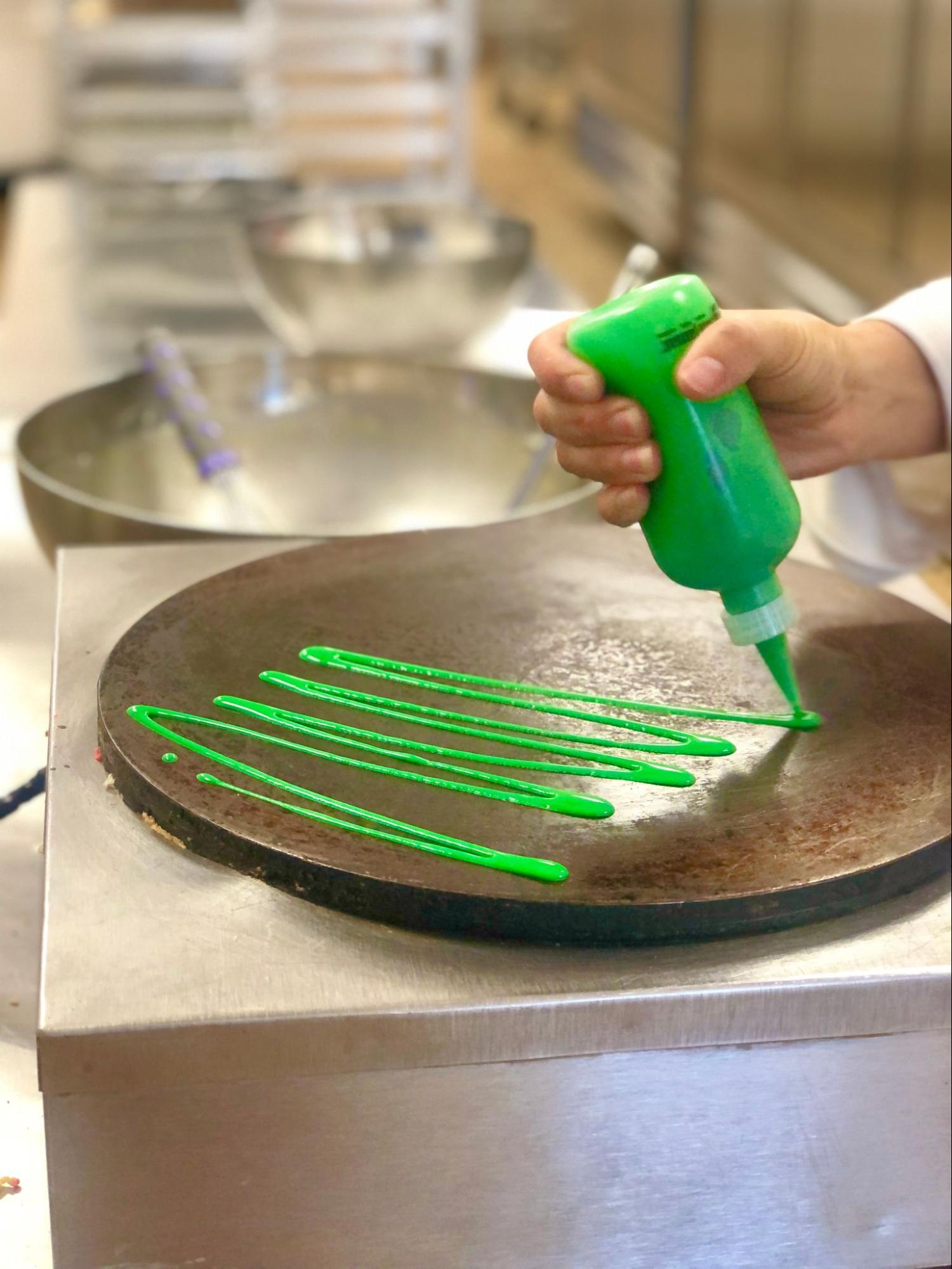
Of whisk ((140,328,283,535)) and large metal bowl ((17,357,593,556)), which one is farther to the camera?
large metal bowl ((17,357,593,556))

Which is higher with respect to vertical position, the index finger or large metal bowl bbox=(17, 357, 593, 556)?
the index finger

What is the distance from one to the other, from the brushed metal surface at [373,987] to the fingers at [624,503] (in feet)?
0.84

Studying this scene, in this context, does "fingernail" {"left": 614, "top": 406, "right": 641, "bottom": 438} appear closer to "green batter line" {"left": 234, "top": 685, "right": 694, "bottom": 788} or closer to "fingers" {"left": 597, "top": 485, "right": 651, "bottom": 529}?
"fingers" {"left": 597, "top": 485, "right": 651, "bottom": 529}

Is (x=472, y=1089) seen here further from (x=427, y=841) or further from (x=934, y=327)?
(x=934, y=327)

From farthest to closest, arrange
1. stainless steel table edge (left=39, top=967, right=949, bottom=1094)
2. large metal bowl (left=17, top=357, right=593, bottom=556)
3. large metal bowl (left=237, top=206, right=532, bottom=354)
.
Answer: large metal bowl (left=237, top=206, right=532, bottom=354), large metal bowl (left=17, top=357, right=593, bottom=556), stainless steel table edge (left=39, top=967, right=949, bottom=1094)

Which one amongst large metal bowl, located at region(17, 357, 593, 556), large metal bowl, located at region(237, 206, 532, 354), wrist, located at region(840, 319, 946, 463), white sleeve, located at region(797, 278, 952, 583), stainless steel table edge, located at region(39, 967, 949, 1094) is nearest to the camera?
stainless steel table edge, located at region(39, 967, 949, 1094)

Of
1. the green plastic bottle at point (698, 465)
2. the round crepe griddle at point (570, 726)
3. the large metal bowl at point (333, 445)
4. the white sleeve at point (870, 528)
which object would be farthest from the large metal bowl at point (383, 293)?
the green plastic bottle at point (698, 465)

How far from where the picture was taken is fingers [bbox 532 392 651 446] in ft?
2.69

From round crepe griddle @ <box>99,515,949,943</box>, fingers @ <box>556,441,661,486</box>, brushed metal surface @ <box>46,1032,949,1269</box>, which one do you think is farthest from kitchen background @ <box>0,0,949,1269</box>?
fingers @ <box>556,441,661,486</box>

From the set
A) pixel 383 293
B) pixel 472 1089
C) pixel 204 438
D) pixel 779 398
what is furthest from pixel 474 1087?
pixel 383 293

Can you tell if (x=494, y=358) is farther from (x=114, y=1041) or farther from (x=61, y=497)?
(x=114, y=1041)

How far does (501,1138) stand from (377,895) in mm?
128

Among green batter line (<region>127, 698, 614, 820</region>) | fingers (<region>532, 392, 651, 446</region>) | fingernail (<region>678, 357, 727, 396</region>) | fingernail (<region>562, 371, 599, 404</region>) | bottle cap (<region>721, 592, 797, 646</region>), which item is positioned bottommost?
green batter line (<region>127, 698, 614, 820</region>)

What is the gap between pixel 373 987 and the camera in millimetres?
695
